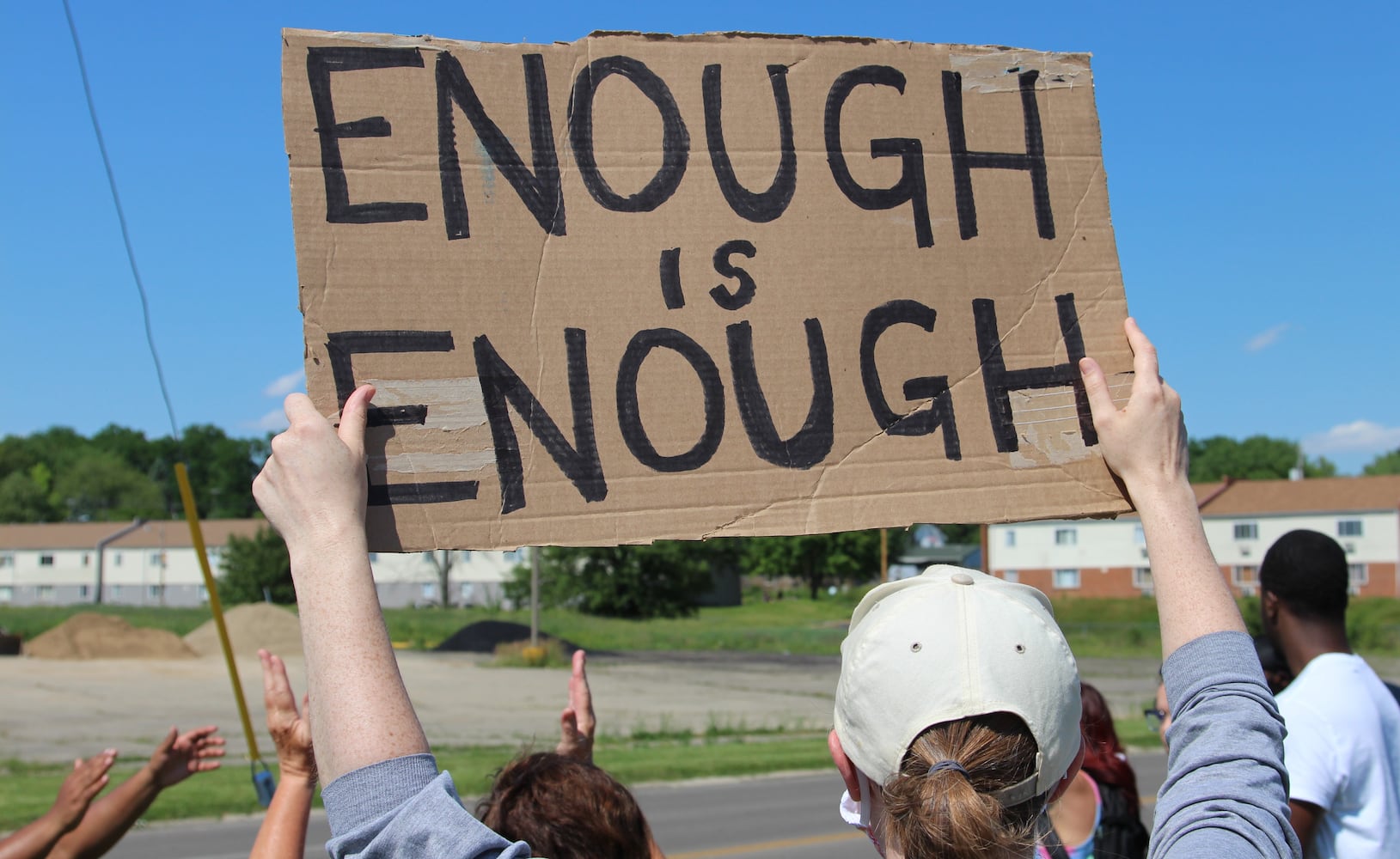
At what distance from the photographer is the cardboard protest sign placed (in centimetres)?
208

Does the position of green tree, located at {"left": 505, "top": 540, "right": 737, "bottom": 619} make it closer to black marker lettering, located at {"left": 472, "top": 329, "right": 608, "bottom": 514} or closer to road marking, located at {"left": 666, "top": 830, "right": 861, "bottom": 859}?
road marking, located at {"left": 666, "top": 830, "right": 861, "bottom": 859}

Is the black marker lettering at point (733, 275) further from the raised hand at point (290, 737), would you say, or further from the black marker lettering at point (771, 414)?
the raised hand at point (290, 737)

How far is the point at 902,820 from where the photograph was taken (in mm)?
1432

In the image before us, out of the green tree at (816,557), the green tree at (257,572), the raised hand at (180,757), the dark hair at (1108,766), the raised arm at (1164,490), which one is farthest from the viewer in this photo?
the green tree at (816,557)

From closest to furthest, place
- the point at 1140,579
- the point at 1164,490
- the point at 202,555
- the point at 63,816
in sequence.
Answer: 1. the point at 1164,490
2. the point at 63,816
3. the point at 202,555
4. the point at 1140,579

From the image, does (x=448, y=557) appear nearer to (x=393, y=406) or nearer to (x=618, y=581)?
(x=618, y=581)

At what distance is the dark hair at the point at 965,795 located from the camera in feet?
→ 4.49

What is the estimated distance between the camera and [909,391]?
2314mm

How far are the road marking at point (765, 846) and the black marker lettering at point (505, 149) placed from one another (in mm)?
9084

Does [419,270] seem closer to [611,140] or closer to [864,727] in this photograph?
[611,140]

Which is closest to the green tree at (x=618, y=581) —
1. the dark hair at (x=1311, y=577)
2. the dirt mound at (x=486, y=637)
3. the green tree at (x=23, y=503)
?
the dirt mound at (x=486, y=637)

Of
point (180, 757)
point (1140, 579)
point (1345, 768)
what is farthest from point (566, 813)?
point (1140, 579)

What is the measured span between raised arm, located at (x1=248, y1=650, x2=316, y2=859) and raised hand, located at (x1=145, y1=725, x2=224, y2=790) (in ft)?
3.33

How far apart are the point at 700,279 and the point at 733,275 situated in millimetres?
68
